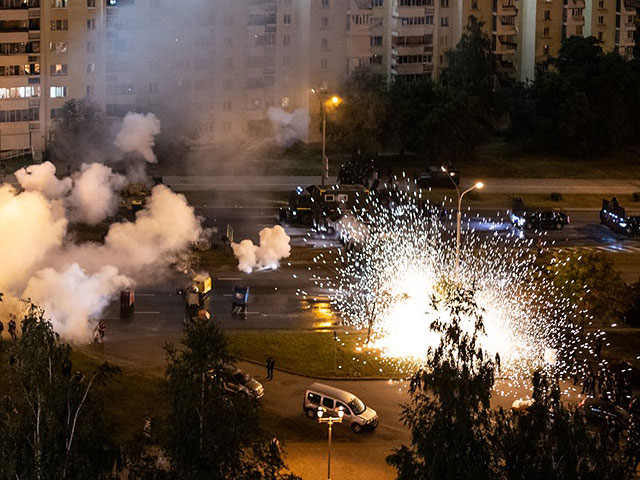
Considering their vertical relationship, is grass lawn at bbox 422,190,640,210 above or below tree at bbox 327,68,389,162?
below

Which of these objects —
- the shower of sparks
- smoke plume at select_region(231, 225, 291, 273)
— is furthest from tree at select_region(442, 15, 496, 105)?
smoke plume at select_region(231, 225, 291, 273)

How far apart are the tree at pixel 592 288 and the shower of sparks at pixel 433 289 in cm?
53

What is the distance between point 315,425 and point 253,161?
3083 centimetres

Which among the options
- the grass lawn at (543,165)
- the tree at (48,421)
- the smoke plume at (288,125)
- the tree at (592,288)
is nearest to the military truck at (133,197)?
the smoke plume at (288,125)

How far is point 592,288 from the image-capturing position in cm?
3541

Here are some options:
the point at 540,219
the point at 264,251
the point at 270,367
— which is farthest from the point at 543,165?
the point at 270,367

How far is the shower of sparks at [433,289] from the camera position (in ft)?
110

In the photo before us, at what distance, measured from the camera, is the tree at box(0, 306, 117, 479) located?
1861cm

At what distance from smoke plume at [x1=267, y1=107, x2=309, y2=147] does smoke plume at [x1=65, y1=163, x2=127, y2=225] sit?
451 inches

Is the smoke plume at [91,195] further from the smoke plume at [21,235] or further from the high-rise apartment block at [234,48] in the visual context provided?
the smoke plume at [21,235]

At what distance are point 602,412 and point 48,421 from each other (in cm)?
1414

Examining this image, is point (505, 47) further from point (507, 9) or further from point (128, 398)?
point (128, 398)

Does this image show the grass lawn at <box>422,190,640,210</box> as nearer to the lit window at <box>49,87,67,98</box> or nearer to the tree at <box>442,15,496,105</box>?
the tree at <box>442,15,496,105</box>

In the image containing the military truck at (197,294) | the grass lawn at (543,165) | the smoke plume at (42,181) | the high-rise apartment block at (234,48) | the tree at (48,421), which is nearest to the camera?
the tree at (48,421)
